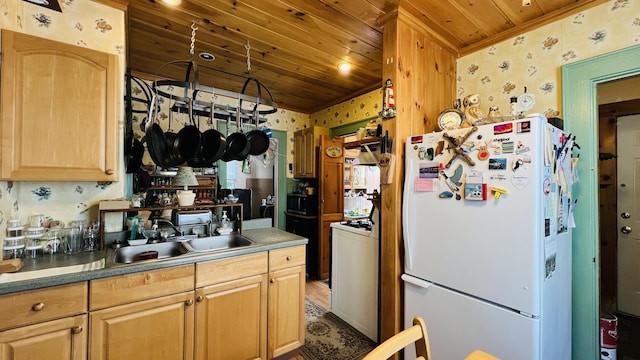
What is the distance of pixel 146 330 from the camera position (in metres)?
1.43

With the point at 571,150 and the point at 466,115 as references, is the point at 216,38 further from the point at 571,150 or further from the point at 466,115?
the point at 571,150

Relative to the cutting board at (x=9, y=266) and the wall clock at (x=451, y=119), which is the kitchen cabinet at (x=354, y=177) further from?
the cutting board at (x=9, y=266)

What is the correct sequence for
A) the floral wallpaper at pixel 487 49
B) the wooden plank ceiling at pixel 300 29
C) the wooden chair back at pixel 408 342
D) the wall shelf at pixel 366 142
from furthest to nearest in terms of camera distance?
the wall shelf at pixel 366 142
the wooden plank ceiling at pixel 300 29
the floral wallpaper at pixel 487 49
the wooden chair back at pixel 408 342

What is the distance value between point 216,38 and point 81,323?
2.13 meters

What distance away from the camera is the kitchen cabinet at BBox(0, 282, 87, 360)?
1.13 metres

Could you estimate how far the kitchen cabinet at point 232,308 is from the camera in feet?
5.25

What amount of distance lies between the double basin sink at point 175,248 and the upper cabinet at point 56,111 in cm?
51

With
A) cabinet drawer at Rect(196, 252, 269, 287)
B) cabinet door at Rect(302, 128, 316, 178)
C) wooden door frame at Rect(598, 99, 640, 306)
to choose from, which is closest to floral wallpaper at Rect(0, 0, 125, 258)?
cabinet drawer at Rect(196, 252, 269, 287)

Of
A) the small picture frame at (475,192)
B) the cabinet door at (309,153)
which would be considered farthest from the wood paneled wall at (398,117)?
the cabinet door at (309,153)

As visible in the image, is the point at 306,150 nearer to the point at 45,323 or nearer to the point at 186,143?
the point at 186,143

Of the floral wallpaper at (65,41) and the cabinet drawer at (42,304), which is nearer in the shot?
the cabinet drawer at (42,304)

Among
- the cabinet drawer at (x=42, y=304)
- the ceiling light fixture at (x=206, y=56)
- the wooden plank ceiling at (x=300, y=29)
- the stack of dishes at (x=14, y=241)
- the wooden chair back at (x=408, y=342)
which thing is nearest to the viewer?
the wooden chair back at (x=408, y=342)

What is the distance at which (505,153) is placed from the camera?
4.52 ft

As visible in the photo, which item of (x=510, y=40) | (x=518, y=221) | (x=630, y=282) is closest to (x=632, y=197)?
(x=630, y=282)
